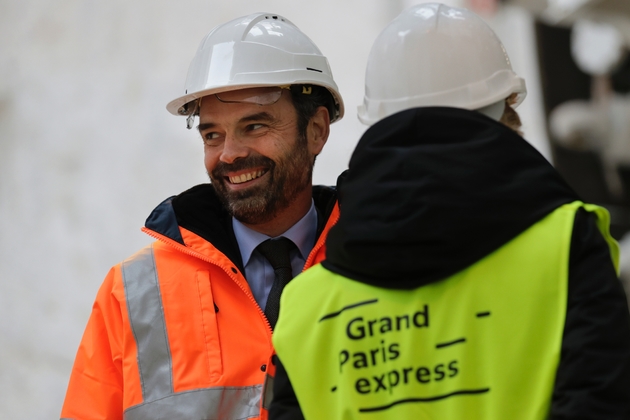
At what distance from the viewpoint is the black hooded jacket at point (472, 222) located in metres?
1.13

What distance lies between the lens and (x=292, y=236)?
2.33m

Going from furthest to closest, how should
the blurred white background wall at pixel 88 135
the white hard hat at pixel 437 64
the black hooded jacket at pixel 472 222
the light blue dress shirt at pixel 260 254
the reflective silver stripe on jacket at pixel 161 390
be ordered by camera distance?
1. the blurred white background wall at pixel 88 135
2. the light blue dress shirt at pixel 260 254
3. the reflective silver stripe on jacket at pixel 161 390
4. the white hard hat at pixel 437 64
5. the black hooded jacket at pixel 472 222

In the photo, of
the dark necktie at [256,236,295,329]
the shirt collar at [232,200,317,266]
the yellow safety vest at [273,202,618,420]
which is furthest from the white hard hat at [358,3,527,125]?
the shirt collar at [232,200,317,266]

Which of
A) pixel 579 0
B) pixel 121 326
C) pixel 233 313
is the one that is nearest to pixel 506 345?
pixel 233 313

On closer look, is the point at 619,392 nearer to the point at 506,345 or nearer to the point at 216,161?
the point at 506,345

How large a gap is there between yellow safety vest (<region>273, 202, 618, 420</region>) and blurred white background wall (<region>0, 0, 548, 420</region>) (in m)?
2.98

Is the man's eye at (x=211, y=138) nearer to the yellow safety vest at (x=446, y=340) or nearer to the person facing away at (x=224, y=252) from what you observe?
the person facing away at (x=224, y=252)

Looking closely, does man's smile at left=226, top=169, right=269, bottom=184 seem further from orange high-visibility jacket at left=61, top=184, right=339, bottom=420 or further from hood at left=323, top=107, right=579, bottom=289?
hood at left=323, top=107, right=579, bottom=289

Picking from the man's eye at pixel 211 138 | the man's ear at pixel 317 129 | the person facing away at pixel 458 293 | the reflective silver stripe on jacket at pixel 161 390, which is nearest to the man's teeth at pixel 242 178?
the man's eye at pixel 211 138

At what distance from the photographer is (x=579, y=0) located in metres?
3.60

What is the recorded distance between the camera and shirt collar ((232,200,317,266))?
2.30 m

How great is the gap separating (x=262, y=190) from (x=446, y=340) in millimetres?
1151

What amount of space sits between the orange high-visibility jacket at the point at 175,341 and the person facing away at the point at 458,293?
662 mm

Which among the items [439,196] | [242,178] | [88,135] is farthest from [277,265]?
[88,135]
